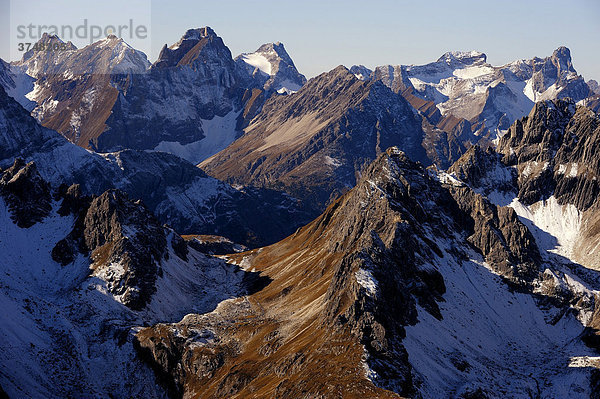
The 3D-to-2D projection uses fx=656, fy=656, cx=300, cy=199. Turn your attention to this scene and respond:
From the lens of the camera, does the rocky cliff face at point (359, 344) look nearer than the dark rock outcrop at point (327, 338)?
No

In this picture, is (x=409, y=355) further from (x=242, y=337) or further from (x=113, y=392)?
(x=113, y=392)

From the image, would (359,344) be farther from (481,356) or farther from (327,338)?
(481,356)

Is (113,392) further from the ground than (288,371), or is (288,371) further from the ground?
(113,392)

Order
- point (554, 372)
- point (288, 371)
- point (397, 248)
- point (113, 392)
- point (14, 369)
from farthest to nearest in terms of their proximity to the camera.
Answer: point (397, 248) → point (554, 372) → point (113, 392) → point (14, 369) → point (288, 371)

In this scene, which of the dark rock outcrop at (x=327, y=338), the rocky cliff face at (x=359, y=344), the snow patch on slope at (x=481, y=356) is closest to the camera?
the dark rock outcrop at (x=327, y=338)

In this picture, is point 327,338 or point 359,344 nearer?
point 359,344

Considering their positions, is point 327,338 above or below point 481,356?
above

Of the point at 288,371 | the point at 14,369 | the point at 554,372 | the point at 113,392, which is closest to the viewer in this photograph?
the point at 288,371

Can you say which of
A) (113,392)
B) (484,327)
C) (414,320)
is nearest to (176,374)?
(113,392)

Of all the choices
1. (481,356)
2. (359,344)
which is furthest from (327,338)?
(481,356)

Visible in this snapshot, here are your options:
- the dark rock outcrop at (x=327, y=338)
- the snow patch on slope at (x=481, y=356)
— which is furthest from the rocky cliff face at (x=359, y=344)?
the snow patch on slope at (x=481, y=356)

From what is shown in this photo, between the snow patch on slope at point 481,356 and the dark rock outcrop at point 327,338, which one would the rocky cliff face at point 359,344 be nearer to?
the dark rock outcrop at point 327,338
